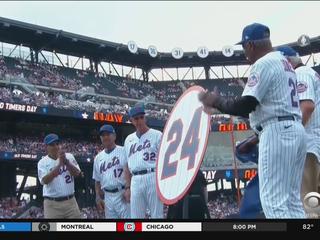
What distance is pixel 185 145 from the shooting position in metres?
2.71

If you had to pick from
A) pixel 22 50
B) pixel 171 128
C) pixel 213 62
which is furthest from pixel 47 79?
pixel 171 128

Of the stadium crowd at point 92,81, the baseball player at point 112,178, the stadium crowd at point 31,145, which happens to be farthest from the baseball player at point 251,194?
the stadium crowd at point 31,145

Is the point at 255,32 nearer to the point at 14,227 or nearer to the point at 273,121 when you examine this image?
the point at 273,121

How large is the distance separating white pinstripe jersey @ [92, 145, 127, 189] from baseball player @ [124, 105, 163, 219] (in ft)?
0.53

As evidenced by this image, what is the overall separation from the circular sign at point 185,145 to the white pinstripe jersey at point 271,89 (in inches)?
26.1

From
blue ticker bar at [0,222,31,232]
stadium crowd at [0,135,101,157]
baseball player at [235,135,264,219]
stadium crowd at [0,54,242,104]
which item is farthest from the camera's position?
stadium crowd at [0,135,101,157]

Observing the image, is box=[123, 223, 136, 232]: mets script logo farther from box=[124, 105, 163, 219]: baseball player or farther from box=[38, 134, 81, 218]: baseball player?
box=[38, 134, 81, 218]: baseball player

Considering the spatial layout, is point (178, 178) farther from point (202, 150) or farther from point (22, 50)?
point (22, 50)

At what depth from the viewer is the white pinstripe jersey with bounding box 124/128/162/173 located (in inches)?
129

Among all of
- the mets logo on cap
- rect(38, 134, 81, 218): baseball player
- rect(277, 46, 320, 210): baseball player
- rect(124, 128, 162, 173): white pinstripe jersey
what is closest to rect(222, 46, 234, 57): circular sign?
rect(277, 46, 320, 210): baseball player

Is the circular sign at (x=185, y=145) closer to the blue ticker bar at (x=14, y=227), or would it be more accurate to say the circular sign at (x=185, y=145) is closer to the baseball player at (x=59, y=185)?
the baseball player at (x=59, y=185)

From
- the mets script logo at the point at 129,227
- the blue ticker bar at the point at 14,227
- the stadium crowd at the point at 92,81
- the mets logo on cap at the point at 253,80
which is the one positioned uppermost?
Result: the stadium crowd at the point at 92,81

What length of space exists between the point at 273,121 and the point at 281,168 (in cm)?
18

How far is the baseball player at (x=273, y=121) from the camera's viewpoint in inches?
74.4
